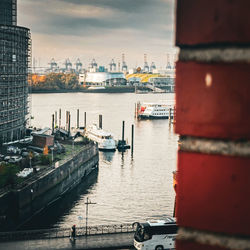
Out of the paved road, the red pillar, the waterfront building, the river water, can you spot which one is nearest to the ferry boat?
the paved road

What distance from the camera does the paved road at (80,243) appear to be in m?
12.3

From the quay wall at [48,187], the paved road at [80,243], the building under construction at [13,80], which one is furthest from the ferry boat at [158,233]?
the building under construction at [13,80]

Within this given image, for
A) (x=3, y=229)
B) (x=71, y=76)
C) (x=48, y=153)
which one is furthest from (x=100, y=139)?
(x=71, y=76)

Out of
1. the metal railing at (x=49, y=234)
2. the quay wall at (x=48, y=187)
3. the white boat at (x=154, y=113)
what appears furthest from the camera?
the white boat at (x=154, y=113)

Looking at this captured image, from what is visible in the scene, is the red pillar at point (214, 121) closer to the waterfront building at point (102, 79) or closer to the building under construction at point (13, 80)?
the building under construction at point (13, 80)

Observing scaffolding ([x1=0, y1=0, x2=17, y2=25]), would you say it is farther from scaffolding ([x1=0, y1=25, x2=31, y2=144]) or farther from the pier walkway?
the pier walkway

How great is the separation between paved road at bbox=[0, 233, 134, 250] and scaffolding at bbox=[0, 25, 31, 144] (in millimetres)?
16164

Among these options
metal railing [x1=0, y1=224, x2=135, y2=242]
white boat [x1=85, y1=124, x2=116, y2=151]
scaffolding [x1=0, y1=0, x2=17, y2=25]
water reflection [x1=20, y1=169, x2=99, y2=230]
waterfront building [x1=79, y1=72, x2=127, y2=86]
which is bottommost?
water reflection [x1=20, y1=169, x2=99, y2=230]

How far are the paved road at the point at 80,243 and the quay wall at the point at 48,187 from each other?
3.33m

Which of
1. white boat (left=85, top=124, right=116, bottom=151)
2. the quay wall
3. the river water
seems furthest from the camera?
white boat (left=85, top=124, right=116, bottom=151)

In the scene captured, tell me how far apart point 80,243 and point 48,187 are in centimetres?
709

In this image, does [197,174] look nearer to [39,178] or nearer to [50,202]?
[39,178]

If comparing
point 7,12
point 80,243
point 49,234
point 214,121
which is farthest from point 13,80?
point 214,121

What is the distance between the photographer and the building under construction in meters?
29.3
